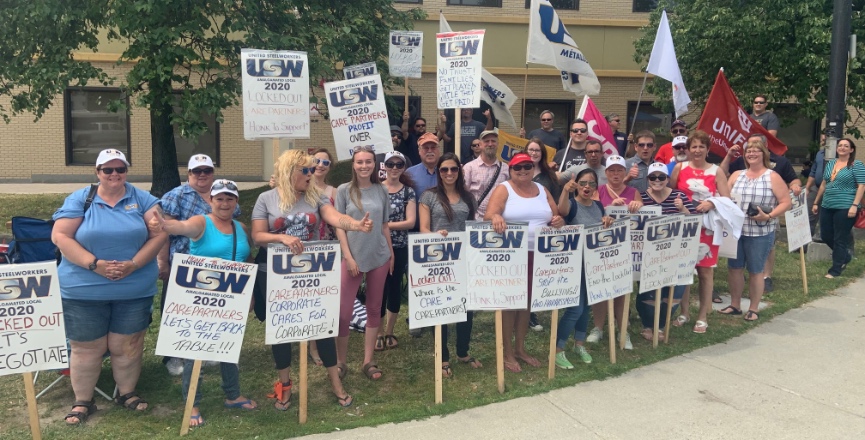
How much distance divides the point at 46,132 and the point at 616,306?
16601mm

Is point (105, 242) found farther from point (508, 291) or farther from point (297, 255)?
point (508, 291)

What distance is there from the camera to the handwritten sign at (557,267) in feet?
17.6

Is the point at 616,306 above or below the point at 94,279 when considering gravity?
below

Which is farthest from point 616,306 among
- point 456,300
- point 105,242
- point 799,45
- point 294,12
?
point 294,12

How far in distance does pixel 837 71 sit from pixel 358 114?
7.17 metres

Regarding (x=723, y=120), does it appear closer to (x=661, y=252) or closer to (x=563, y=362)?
(x=661, y=252)

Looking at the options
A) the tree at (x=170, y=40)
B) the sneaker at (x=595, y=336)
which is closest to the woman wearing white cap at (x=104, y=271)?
the sneaker at (x=595, y=336)

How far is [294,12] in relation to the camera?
Answer: 41.3 feet

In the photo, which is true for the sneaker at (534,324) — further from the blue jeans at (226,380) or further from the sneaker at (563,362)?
the blue jeans at (226,380)

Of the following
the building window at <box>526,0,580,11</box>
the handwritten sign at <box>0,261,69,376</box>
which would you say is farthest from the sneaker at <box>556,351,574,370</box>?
the building window at <box>526,0,580,11</box>

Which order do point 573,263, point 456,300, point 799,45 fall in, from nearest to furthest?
point 456,300, point 573,263, point 799,45

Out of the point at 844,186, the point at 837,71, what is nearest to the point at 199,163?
the point at 844,186

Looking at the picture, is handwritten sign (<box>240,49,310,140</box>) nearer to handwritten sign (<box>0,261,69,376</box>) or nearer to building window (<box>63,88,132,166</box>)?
handwritten sign (<box>0,261,69,376</box>)

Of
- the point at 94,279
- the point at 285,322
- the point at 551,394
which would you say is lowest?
the point at 551,394
